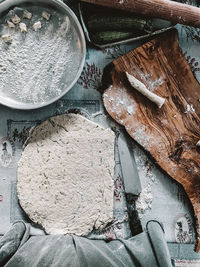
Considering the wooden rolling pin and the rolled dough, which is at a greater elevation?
the wooden rolling pin

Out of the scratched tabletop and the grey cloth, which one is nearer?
the grey cloth

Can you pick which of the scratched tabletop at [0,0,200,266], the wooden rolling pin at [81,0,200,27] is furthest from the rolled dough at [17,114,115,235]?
the wooden rolling pin at [81,0,200,27]

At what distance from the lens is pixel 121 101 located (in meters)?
0.98

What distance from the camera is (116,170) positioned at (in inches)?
39.3

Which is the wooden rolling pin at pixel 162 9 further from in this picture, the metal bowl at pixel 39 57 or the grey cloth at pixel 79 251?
the grey cloth at pixel 79 251

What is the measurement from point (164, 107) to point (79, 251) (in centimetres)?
49

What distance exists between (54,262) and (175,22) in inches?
30.1

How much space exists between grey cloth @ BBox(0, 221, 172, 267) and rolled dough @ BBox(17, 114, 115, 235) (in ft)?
0.17

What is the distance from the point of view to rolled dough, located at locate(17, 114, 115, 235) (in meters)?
0.96

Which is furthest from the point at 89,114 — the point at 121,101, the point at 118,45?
the point at 118,45

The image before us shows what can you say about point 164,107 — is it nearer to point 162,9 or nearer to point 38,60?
point 162,9

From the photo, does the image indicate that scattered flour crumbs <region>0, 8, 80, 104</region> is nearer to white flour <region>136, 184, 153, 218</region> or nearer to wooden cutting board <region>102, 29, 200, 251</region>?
wooden cutting board <region>102, 29, 200, 251</region>

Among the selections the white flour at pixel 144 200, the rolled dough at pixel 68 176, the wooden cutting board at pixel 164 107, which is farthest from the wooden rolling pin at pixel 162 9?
the white flour at pixel 144 200

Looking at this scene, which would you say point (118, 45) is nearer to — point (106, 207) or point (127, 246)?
point (106, 207)
